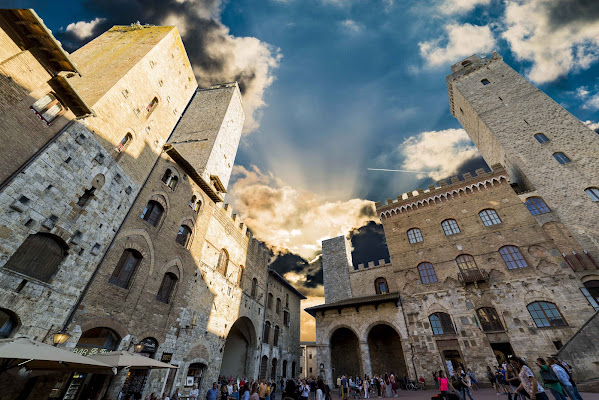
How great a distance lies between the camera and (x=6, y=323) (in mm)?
6461

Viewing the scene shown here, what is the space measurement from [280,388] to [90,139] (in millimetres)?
21238

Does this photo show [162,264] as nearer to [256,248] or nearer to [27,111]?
[27,111]

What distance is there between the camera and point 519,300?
15305 millimetres

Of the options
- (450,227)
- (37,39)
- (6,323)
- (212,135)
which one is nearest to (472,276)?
(450,227)

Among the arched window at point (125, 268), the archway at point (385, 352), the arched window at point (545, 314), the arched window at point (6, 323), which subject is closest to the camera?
the arched window at point (6, 323)

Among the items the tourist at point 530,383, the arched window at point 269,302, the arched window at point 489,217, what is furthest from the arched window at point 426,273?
the tourist at point 530,383

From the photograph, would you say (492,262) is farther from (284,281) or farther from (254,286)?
(254,286)

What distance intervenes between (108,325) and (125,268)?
7.02 feet

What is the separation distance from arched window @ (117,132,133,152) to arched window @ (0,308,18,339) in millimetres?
6712

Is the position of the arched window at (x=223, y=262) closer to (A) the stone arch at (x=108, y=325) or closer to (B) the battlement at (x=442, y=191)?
(A) the stone arch at (x=108, y=325)

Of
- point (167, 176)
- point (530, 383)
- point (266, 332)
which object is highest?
point (167, 176)

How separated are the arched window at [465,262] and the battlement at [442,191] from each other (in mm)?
5072

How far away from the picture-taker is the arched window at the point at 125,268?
964cm

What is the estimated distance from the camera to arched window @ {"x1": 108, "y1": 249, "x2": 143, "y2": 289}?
31.6ft
